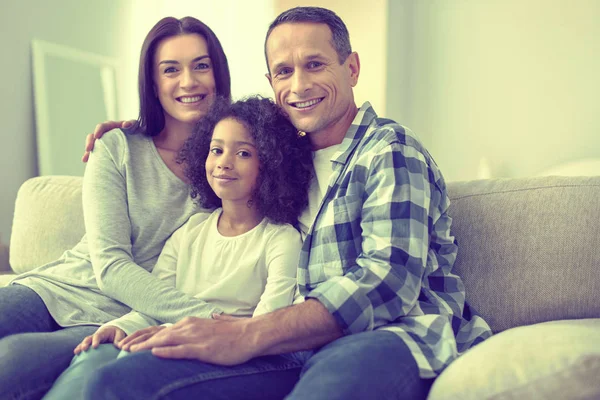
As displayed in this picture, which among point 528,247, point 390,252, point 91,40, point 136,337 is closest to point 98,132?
point 136,337

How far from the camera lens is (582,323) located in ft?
4.60

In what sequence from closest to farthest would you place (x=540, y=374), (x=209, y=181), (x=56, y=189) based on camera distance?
(x=540, y=374) → (x=209, y=181) → (x=56, y=189)

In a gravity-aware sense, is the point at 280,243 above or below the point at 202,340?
above

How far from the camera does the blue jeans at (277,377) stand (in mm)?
1089

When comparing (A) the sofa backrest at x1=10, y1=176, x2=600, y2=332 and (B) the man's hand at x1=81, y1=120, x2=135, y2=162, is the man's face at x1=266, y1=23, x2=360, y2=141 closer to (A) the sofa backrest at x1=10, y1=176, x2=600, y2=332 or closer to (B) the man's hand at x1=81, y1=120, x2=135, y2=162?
(A) the sofa backrest at x1=10, y1=176, x2=600, y2=332

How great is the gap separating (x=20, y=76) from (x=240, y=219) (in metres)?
2.05

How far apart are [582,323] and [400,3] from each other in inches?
106

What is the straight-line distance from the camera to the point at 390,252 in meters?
Answer: 1.29

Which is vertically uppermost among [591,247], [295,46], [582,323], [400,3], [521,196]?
[400,3]

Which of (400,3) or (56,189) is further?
(400,3)

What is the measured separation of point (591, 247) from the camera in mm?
1521

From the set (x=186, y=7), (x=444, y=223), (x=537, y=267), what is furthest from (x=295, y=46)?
(x=186, y=7)

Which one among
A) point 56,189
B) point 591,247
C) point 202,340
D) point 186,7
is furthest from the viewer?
point 186,7

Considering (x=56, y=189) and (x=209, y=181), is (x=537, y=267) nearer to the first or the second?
(x=209, y=181)
